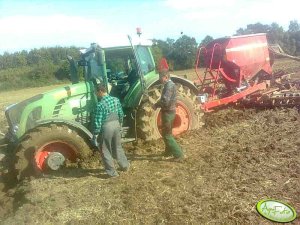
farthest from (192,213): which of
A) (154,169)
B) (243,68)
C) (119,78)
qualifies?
(243,68)

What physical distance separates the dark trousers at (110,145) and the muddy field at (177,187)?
0.87ft

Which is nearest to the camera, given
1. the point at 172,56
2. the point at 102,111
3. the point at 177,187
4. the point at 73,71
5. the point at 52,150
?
the point at 177,187

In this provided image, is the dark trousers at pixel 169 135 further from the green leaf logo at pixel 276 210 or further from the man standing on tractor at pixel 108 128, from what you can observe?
the green leaf logo at pixel 276 210

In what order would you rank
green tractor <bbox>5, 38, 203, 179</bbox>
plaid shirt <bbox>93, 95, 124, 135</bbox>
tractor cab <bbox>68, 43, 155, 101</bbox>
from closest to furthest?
plaid shirt <bbox>93, 95, 124, 135</bbox>
green tractor <bbox>5, 38, 203, 179</bbox>
tractor cab <bbox>68, 43, 155, 101</bbox>

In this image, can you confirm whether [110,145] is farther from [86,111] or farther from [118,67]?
[118,67]

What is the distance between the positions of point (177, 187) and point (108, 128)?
1576mm

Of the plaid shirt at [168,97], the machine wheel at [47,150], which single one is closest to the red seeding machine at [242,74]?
the plaid shirt at [168,97]

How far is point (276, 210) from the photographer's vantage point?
15.1 ft

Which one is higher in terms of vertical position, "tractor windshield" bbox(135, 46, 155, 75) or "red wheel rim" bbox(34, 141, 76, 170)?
"tractor windshield" bbox(135, 46, 155, 75)

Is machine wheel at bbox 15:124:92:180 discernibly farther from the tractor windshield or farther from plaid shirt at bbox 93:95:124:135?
the tractor windshield

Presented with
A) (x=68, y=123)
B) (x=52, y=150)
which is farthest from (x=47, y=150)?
(x=68, y=123)

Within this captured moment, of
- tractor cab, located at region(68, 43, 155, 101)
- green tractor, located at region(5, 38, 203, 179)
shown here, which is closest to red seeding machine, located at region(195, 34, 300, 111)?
green tractor, located at region(5, 38, 203, 179)

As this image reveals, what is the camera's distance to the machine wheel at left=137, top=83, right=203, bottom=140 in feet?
24.3

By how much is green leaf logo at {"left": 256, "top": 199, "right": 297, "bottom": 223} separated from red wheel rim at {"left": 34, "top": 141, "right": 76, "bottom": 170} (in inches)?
144
